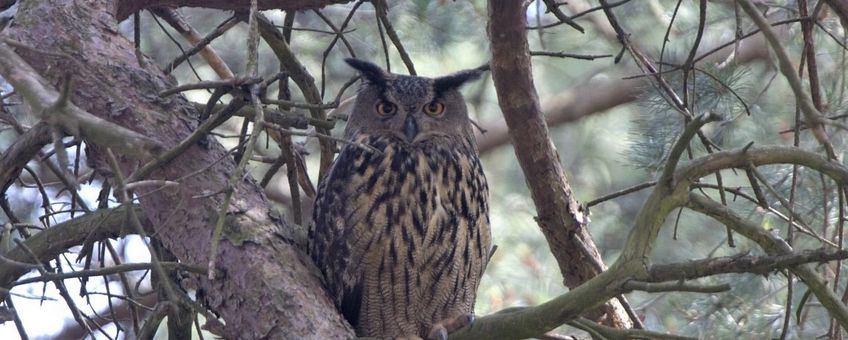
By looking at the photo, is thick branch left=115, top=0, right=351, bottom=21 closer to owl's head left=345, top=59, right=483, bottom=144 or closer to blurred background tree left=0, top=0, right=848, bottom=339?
blurred background tree left=0, top=0, right=848, bottom=339

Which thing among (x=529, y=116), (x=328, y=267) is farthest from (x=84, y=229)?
(x=529, y=116)

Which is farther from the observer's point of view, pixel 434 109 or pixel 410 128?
pixel 434 109

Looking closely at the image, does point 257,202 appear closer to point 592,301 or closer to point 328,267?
point 328,267

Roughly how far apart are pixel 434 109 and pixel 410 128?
174 mm

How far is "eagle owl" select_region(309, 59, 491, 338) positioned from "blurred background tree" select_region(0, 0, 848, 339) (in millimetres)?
164

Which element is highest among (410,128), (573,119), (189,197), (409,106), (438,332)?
(573,119)

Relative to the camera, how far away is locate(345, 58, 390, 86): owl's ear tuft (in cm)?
307

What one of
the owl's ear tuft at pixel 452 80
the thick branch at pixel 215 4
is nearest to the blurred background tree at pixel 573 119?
the thick branch at pixel 215 4

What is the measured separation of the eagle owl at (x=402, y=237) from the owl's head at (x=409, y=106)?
11cm

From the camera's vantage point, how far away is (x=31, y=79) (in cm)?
166

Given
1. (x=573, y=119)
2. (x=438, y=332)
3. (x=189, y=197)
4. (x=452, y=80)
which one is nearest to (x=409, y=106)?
(x=452, y=80)

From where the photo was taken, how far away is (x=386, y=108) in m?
3.11

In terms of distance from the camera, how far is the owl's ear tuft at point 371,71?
3065mm

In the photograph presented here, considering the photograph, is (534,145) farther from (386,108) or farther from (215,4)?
(215,4)
